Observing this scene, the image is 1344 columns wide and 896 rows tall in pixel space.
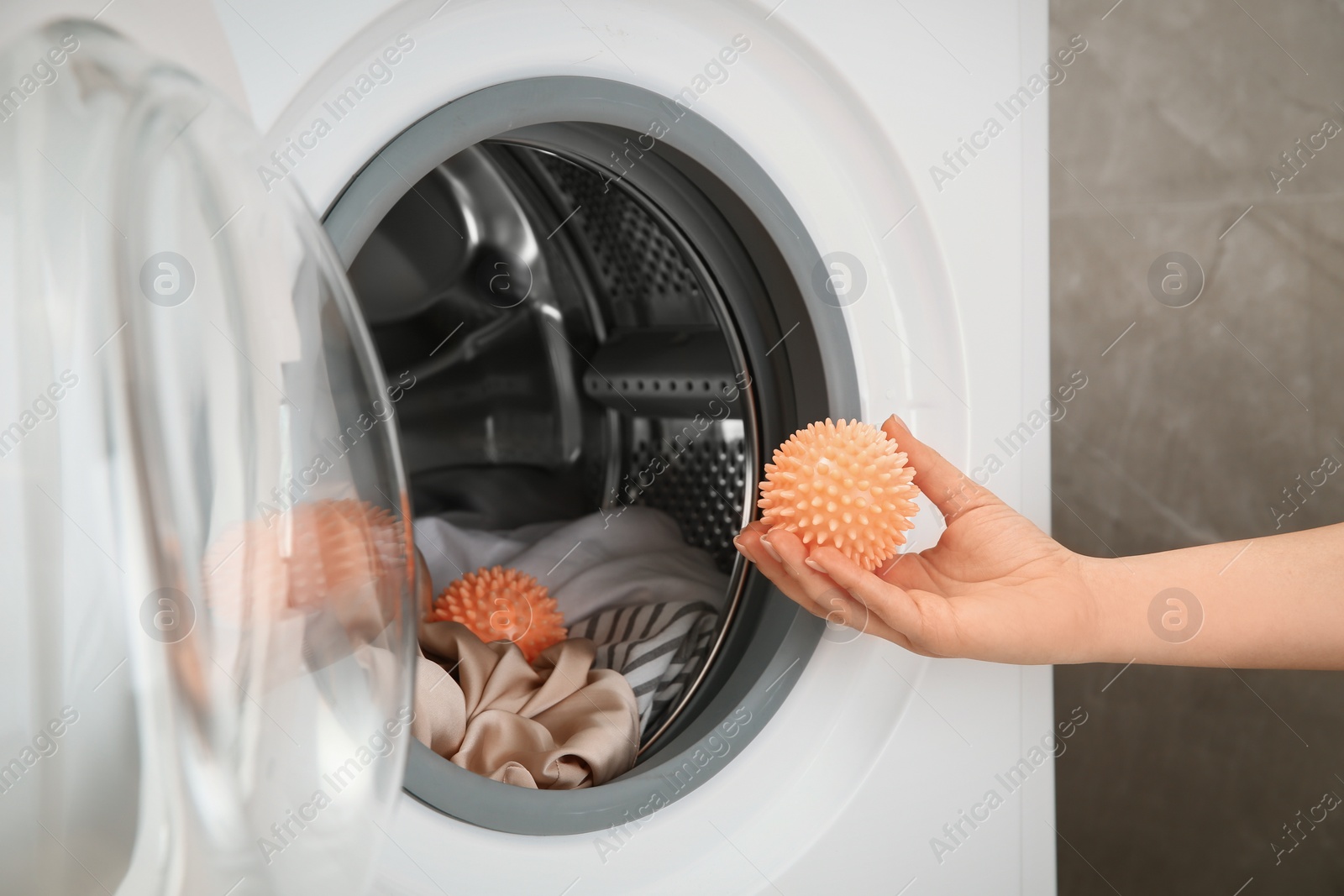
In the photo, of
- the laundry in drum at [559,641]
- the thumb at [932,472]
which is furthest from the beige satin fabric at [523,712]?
the thumb at [932,472]

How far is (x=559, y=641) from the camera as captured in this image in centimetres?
70

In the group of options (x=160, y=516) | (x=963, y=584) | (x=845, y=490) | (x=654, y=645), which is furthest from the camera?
(x=654, y=645)

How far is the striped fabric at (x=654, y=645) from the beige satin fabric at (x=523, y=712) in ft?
0.11

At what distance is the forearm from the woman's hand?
0.02 m

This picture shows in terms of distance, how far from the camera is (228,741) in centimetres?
26

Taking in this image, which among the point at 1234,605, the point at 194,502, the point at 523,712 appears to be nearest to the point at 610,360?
the point at 523,712

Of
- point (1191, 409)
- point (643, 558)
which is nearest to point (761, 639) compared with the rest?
point (643, 558)

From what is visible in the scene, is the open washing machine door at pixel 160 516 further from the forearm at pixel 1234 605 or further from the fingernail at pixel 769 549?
the forearm at pixel 1234 605

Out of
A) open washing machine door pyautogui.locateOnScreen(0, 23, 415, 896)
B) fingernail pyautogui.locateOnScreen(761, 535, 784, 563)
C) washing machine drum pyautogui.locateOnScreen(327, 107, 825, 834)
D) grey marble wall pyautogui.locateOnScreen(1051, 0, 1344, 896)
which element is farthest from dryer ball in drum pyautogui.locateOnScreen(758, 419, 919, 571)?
grey marble wall pyautogui.locateOnScreen(1051, 0, 1344, 896)

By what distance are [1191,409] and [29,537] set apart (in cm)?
98

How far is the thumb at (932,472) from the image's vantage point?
547 millimetres

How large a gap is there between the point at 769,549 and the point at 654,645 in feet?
0.63

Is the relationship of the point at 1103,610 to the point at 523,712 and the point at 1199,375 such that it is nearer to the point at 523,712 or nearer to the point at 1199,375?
the point at 523,712

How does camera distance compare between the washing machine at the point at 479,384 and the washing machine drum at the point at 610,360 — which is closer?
the washing machine at the point at 479,384
